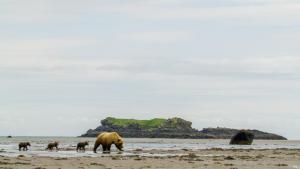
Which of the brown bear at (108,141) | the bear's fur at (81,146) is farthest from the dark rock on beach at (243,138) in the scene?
the brown bear at (108,141)

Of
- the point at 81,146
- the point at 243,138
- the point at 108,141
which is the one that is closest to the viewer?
the point at 108,141

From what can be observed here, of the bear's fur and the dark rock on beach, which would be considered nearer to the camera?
the bear's fur

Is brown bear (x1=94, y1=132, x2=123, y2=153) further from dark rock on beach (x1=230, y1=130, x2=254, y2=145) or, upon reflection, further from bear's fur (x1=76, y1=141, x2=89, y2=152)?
dark rock on beach (x1=230, y1=130, x2=254, y2=145)

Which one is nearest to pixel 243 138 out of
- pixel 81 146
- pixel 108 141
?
pixel 81 146

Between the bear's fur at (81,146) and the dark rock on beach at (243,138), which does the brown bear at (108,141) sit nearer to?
the bear's fur at (81,146)

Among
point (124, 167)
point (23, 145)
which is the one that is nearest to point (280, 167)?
point (124, 167)

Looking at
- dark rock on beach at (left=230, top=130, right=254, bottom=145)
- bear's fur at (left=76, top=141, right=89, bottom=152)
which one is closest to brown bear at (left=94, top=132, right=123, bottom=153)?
bear's fur at (left=76, top=141, right=89, bottom=152)

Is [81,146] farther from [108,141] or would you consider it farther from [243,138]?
[243,138]

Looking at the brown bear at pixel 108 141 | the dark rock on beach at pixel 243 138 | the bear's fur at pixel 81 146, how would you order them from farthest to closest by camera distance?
the dark rock on beach at pixel 243 138 < the bear's fur at pixel 81 146 < the brown bear at pixel 108 141

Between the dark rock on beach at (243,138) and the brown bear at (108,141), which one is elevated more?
the dark rock on beach at (243,138)

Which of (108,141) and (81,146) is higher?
(108,141)

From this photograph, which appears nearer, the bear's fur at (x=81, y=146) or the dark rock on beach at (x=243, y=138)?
the bear's fur at (x=81, y=146)

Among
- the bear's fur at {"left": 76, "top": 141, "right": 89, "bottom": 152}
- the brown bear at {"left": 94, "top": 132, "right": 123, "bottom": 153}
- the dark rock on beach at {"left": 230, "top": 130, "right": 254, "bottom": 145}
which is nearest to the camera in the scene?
the brown bear at {"left": 94, "top": 132, "right": 123, "bottom": 153}

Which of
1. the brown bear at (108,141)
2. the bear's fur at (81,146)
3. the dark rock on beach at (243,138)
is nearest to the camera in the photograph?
the brown bear at (108,141)
